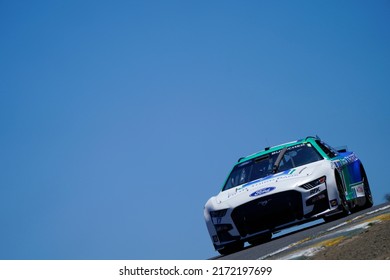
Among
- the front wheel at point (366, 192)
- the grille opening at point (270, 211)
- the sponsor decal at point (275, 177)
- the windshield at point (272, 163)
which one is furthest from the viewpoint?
the front wheel at point (366, 192)

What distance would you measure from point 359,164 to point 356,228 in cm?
561

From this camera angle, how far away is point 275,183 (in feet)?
35.6

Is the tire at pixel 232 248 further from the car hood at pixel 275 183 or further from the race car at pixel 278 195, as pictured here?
the car hood at pixel 275 183

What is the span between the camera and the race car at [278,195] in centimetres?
1070

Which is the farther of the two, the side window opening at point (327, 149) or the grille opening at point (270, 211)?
the side window opening at point (327, 149)

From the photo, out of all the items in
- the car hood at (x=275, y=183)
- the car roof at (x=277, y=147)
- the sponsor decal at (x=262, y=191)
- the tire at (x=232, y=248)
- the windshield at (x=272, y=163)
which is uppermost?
the car roof at (x=277, y=147)

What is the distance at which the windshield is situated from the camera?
1168cm

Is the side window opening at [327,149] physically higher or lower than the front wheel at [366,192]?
higher

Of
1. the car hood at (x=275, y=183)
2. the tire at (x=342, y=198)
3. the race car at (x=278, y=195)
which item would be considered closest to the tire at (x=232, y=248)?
the race car at (x=278, y=195)

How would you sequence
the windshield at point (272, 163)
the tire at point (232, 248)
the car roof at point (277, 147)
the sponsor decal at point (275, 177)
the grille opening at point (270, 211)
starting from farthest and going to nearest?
1. the car roof at point (277, 147)
2. the windshield at point (272, 163)
3. the tire at point (232, 248)
4. the sponsor decal at point (275, 177)
5. the grille opening at point (270, 211)
